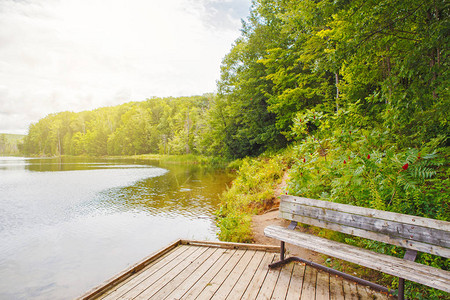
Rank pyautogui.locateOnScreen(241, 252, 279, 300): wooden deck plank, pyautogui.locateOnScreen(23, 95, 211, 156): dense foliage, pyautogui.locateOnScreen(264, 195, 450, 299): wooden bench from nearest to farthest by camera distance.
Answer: pyautogui.locateOnScreen(264, 195, 450, 299): wooden bench
pyautogui.locateOnScreen(241, 252, 279, 300): wooden deck plank
pyautogui.locateOnScreen(23, 95, 211, 156): dense foliage

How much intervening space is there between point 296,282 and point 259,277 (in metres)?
0.50

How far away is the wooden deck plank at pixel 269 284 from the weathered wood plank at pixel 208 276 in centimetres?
72

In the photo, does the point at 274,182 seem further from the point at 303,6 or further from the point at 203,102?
the point at 203,102

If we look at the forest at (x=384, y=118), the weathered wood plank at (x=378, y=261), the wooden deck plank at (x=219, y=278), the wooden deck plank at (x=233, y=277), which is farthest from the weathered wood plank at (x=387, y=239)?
the wooden deck plank at (x=219, y=278)

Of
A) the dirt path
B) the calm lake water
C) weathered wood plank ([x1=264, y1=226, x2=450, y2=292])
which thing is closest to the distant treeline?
the calm lake water

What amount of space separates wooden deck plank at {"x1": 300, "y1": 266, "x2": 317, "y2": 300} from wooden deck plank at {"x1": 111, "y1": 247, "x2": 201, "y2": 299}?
200 cm

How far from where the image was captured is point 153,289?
2951 mm

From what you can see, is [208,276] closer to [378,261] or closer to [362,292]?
[362,292]

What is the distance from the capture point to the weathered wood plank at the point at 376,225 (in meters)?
2.32

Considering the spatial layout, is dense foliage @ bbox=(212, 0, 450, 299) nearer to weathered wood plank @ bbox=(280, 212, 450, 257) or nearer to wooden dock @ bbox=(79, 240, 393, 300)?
weathered wood plank @ bbox=(280, 212, 450, 257)

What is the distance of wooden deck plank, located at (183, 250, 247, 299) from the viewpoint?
9.26ft

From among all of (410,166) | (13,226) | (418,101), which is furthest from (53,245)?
A: (418,101)

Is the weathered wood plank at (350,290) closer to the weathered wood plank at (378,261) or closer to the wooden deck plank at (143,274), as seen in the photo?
the weathered wood plank at (378,261)

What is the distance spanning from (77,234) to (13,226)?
3.10 metres
